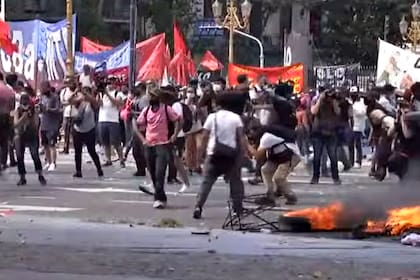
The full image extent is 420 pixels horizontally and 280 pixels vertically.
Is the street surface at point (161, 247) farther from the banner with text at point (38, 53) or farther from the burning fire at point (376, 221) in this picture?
the banner with text at point (38, 53)

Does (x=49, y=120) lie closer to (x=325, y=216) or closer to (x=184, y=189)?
(x=184, y=189)

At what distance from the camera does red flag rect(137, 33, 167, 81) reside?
34.9 metres

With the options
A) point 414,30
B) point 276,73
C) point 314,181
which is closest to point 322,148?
point 314,181

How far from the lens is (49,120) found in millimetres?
23641

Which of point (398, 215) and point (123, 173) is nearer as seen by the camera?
point (398, 215)

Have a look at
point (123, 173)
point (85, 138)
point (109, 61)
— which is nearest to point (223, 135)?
point (85, 138)

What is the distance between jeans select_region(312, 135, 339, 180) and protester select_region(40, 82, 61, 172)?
196 inches

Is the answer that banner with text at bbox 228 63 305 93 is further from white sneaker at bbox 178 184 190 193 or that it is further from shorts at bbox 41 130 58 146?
white sneaker at bbox 178 184 190 193

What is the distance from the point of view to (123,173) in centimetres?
2342

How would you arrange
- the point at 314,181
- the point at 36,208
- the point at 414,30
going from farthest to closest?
the point at 414,30
the point at 314,181
the point at 36,208

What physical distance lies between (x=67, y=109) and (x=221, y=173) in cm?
1014

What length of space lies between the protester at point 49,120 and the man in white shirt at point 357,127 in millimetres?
5721

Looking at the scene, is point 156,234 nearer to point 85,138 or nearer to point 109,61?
point 85,138

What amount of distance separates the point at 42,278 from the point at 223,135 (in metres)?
5.18
